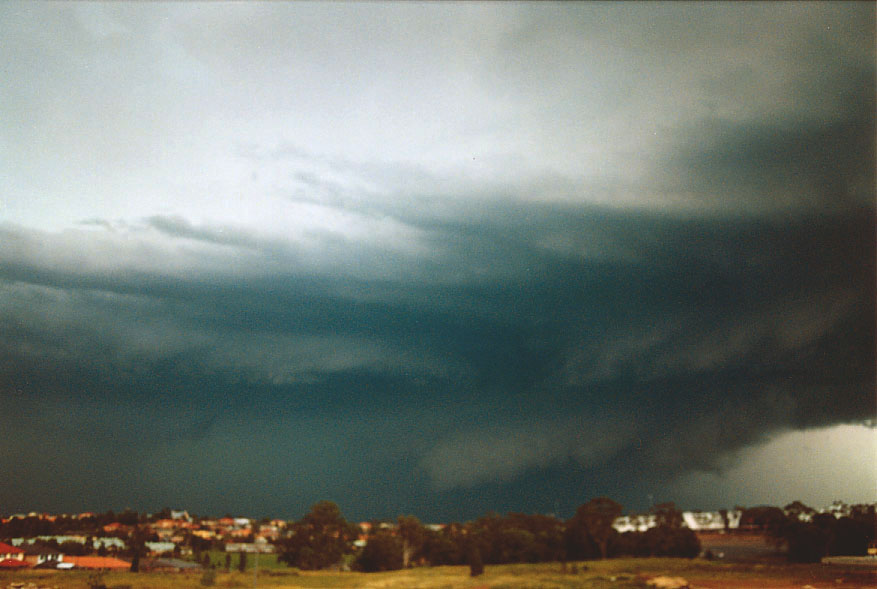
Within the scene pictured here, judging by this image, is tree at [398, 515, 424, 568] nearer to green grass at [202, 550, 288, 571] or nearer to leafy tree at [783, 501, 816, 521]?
green grass at [202, 550, 288, 571]

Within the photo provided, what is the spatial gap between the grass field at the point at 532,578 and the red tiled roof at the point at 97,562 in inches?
139

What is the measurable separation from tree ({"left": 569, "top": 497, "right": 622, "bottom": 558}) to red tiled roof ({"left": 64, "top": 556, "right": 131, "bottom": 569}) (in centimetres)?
4481

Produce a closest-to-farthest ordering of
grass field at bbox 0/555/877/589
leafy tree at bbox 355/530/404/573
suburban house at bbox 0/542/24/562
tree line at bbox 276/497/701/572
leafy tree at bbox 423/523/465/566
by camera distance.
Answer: grass field at bbox 0/555/877/589 < suburban house at bbox 0/542/24/562 < leafy tree at bbox 355/530/404/573 < tree line at bbox 276/497/701/572 < leafy tree at bbox 423/523/465/566

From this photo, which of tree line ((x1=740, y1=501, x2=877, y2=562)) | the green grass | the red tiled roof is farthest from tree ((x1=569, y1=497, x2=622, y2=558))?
the red tiled roof

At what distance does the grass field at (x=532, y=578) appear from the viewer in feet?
153

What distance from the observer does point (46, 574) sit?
4794 centimetres

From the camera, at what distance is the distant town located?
63.1 m

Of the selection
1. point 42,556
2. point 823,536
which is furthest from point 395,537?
point 823,536

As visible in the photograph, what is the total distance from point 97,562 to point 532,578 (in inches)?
1335

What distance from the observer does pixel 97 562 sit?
58094 mm

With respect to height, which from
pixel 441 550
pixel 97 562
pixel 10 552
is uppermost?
pixel 10 552

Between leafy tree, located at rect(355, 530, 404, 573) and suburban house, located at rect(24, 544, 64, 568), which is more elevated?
suburban house, located at rect(24, 544, 64, 568)

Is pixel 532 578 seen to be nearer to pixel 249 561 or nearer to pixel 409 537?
pixel 409 537

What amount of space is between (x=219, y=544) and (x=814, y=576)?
5258 centimetres
